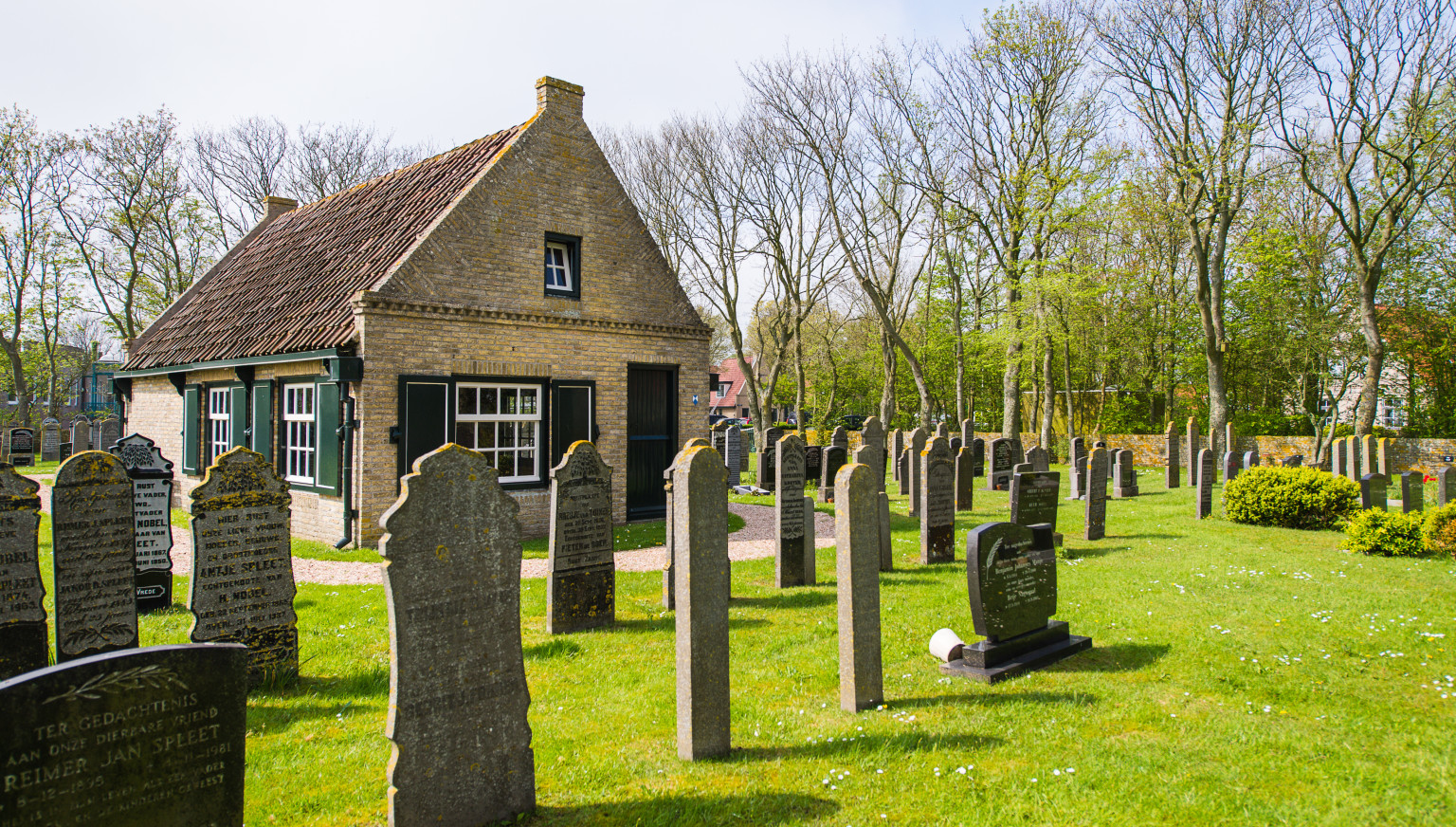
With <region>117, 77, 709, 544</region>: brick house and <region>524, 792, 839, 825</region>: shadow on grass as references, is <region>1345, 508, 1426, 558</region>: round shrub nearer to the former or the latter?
<region>117, 77, 709, 544</region>: brick house

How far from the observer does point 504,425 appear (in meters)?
13.0

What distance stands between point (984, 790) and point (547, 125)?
497 inches

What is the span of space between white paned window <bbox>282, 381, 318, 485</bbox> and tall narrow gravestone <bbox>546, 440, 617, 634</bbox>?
264 inches

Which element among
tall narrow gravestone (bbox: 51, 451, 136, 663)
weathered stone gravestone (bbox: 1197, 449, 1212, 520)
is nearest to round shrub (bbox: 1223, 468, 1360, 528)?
weathered stone gravestone (bbox: 1197, 449, 1212, 520)

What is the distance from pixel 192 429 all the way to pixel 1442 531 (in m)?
21.5

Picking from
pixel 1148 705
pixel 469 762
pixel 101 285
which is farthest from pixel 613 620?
pixel 101 285

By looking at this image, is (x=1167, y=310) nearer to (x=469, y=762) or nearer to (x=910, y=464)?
(x=910, y=464)

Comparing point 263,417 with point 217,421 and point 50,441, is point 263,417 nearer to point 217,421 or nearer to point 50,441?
point 217,421

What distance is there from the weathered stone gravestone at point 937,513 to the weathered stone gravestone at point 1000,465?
1118cm

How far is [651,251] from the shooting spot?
14938mm

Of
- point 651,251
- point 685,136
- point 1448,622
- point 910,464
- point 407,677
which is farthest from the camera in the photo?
point 685,136

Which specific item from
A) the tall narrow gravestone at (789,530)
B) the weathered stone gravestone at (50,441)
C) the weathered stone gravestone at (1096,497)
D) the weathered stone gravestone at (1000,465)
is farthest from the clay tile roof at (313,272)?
Result: the weathered stone gravestone at (50,441)

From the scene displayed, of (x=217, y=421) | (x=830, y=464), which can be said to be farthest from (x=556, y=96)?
(x=830, y=464)

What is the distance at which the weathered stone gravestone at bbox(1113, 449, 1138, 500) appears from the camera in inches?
759
